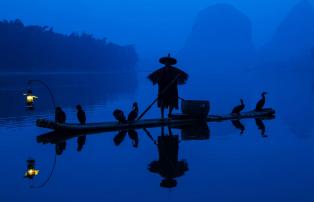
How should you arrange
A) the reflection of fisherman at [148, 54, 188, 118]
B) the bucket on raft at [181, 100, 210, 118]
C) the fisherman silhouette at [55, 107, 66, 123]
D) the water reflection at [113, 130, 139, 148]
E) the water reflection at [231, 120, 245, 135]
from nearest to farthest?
the water reflection at [113, 130, 139, 148]
the fisherman silhouette at [55, 107, 66, 123]
the water reflection at [231, 120, 245, 135]
the reflection of fisherman at [148, 54, 188, 118]
the bucket on raft at [181, 100, 210, 118]

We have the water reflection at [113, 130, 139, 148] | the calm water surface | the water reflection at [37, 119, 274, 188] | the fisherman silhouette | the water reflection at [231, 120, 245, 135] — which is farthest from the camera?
the water reflection at [231, 120, 245, 135]

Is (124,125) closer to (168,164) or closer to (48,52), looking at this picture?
(168,164)

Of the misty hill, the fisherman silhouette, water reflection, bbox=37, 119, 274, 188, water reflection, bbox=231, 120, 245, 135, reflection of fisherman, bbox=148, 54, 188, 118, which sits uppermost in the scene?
the misty hill

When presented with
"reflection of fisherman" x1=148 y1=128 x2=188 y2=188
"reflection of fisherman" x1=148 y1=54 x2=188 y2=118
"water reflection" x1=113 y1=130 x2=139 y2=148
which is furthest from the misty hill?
"reflection of fisherman" x1=148 y1=128 x2=188 y2=188

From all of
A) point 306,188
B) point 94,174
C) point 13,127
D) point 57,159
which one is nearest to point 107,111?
point 13,127

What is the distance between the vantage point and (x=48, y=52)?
129m

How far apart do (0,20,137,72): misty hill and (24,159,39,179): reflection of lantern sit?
98605 millimetres

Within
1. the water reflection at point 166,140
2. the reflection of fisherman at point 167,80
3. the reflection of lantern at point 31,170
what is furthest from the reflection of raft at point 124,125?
the reflection of lantern at point 31,170

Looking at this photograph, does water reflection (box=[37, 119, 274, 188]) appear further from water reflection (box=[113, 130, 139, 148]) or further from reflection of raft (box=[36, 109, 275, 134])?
reflection of raft (box=[36, 109, 275, 134])

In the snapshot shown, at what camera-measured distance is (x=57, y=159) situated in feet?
54.3

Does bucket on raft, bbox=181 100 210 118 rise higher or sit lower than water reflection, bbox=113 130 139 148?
higher

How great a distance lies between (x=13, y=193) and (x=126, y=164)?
4496 mm

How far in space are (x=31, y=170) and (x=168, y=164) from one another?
4.75m

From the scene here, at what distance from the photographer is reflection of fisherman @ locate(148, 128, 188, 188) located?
1369 centimetres
